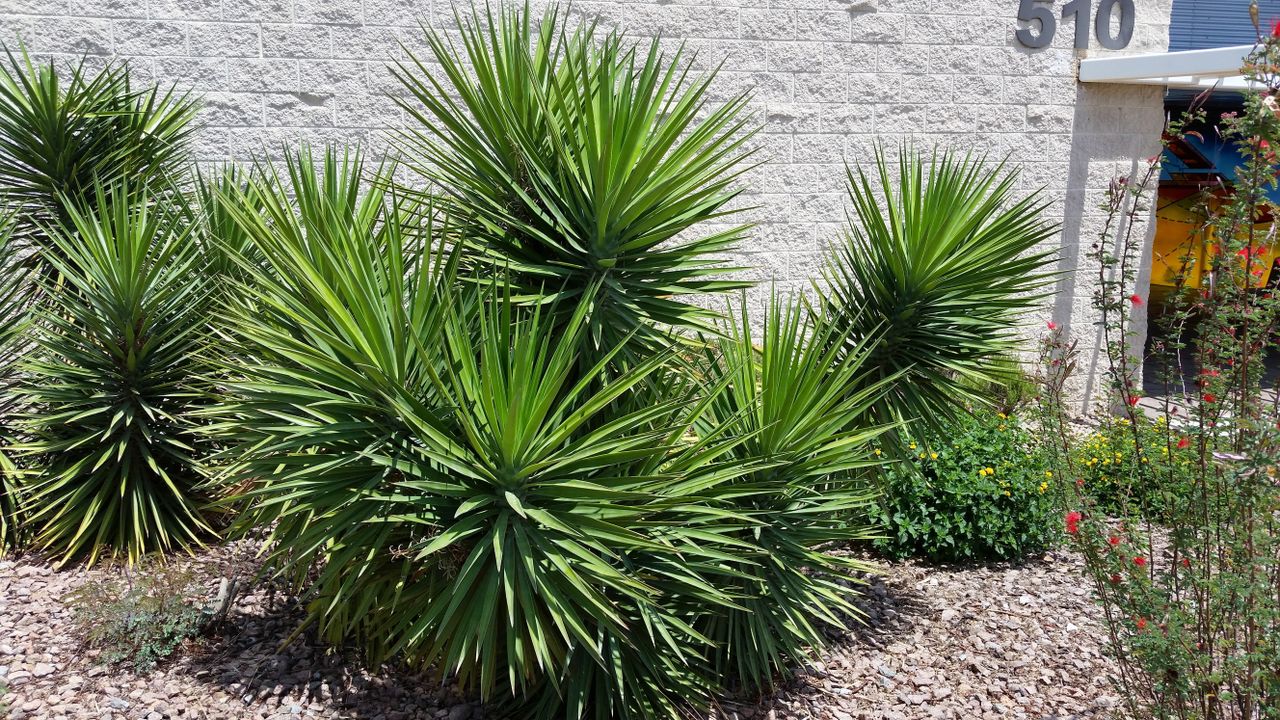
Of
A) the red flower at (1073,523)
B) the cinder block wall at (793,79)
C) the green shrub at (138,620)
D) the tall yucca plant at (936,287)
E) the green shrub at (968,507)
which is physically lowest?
the green shrub at (138,620)

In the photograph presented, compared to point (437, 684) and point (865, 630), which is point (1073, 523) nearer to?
point (865, 630)

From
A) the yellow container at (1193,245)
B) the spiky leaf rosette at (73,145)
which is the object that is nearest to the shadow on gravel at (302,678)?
the spiky leaf rosette at (73,145)

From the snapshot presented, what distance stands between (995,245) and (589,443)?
2.06 metres

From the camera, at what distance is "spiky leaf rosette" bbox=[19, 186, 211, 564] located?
4.13 metres

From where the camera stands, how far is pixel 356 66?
583 cm

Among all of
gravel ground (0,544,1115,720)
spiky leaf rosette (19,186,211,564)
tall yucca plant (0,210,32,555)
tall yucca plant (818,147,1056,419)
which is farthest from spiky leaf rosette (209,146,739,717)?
tall yucca plant (0,210,32,555)

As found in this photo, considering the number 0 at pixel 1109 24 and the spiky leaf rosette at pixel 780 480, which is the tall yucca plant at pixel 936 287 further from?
the number 0 at pixel 1109 24

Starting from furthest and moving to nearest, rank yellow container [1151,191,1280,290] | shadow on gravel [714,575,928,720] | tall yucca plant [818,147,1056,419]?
tall yucca plant [818,147,1056,419]
shadow on gravel [714,575,928,720]
yellow container [1151,191,1280,290]

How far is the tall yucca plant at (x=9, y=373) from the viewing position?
14.1 feet

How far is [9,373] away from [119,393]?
696mm

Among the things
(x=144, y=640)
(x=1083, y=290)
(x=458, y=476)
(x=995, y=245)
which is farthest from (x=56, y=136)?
(x=1083, y=290)

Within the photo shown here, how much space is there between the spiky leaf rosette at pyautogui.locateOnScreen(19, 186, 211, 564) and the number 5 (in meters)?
5.68

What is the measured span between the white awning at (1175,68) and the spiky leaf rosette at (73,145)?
610cm

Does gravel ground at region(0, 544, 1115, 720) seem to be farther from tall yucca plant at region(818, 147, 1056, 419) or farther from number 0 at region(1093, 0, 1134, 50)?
number 0 at region(1093, 0, 1134, 50)
